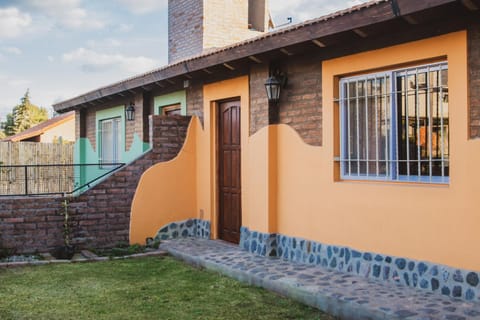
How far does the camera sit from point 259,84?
8461mm

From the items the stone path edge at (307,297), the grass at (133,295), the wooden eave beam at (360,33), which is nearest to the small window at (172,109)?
the grass at (133,295)

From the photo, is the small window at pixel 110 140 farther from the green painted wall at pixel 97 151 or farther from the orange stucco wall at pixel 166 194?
the orange stucco wall at pixel 166 194

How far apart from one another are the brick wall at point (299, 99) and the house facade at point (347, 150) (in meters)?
0.02

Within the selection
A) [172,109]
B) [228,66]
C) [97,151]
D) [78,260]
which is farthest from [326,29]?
[97,151]

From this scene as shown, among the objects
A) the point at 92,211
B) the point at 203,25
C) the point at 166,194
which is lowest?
the point at 92,211

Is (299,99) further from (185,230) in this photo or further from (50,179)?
(50,179)

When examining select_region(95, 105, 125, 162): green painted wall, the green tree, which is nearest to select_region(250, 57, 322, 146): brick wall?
select_region(95, 105, 125, 162): green painted wall

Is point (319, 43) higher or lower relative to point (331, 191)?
higher

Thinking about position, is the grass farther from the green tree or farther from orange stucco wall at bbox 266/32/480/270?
the green tree

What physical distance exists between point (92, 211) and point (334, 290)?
5011mm

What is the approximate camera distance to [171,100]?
11391 millimetres

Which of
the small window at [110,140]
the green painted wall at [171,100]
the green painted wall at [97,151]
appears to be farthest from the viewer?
the small window at [110,140]

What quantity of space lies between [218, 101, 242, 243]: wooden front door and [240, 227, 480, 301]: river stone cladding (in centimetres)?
63

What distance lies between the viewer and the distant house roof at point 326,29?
5.50 metres
